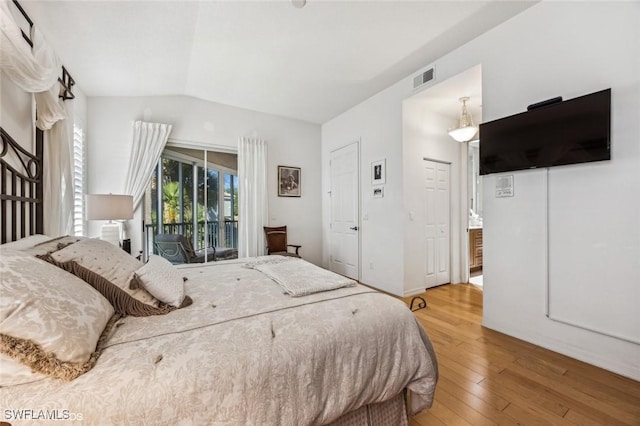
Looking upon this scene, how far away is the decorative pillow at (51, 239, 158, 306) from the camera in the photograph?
1.39m

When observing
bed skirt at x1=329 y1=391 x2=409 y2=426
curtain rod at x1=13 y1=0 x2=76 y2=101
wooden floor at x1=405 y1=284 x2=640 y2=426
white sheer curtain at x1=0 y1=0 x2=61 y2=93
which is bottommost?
wooden floor at x1=405 y1=284 x2=640 y2=426

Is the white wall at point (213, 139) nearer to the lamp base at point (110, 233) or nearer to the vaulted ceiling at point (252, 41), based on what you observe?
the vaulted ceiling at point (252, 41)

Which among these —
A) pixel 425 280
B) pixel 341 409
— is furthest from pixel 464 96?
pixel 341 409

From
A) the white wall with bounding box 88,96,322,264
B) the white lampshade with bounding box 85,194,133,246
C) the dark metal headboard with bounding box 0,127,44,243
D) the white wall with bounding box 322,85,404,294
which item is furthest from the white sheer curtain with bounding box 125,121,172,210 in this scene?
the white wall with bounding box 322,85,404,294

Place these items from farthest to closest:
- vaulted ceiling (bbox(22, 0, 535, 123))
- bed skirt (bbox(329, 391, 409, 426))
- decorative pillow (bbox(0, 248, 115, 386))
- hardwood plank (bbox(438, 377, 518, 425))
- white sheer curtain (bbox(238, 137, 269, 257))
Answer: white sheer curtain (bbox(238, 137, 269, 257)), vaulted ceiling (bbox(22, 0, 535, 123)), hardwood plank (bbox(438, 377, 518, 425)), bed skirt (bbox(329, 391, 409, 426)), decorative pillow (bbox(0, 248, 115, 386))

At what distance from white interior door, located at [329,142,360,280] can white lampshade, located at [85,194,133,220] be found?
313cm

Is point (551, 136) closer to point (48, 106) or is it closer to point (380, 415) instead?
point (380, 415)

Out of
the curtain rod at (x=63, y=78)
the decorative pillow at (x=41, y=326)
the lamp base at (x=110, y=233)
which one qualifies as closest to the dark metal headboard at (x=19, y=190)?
the curtain rod at (x=63, y=78)

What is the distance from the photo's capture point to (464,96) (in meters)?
3.37

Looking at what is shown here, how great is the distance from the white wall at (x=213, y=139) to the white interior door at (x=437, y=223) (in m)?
2.10

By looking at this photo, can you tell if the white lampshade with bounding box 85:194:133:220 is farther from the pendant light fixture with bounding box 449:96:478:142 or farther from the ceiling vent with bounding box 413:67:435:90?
the pendant light fixture with bounding box 449:96:478:142

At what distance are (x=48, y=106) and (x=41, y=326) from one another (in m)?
2.01

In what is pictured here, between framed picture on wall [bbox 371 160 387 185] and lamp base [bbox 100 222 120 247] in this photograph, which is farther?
framed picture on wall [bbox 371 160 387 185]

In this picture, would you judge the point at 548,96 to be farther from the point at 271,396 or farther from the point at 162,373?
the point at 162,373
